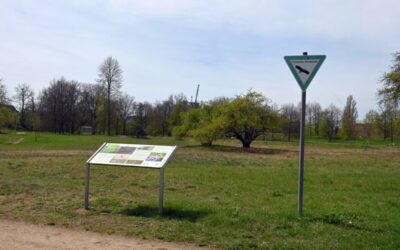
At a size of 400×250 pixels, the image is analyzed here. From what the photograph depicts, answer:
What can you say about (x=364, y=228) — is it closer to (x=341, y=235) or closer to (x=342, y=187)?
(x=341, y=235)

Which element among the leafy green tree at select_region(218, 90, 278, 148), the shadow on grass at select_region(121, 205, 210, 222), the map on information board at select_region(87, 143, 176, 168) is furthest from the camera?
the leafy green tree at select_region(218, 90, 278, 148)

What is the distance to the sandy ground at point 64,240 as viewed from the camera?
5961mm

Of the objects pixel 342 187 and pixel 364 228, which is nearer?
pixel 364 228

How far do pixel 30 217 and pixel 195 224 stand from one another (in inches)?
122

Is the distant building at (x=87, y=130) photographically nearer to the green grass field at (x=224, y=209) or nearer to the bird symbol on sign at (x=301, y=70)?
the green grass field at (x=224, y=209)

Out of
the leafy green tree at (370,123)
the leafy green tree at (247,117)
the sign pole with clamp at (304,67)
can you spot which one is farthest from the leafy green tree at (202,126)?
the leafy green tree at (370,123)

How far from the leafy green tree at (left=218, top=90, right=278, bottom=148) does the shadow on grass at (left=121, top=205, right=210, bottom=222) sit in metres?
32.9

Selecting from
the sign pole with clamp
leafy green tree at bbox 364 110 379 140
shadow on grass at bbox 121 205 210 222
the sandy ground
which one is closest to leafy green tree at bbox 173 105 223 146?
shadow on grass at bbox 121 205 210 222

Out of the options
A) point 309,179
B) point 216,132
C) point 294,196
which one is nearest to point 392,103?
point 216,132

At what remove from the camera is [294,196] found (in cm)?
1060

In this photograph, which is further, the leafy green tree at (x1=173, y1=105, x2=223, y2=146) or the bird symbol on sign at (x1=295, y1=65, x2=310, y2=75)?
the leafy green tree at (x1=173, y1=105, x2=223, y2=146)

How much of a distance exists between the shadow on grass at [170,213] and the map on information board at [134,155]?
2.97ft

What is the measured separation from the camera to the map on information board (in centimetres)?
844

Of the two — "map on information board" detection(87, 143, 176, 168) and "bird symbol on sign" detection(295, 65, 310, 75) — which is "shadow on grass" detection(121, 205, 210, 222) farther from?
"bird symbol on sign" detection(295, 65, 310, 75)
